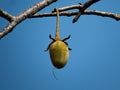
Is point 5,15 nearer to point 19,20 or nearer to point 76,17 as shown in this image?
point 19,20

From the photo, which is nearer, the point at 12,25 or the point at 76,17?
the point at 12,25

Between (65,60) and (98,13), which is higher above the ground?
(98,13)

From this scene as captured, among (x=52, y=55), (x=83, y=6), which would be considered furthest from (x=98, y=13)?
(x=52, y=55)

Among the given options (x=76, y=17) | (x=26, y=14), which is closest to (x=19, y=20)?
(x=26, y=14)

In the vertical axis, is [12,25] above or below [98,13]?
below

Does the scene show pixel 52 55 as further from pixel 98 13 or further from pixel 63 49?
pixel 98 13

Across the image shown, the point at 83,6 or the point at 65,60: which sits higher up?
the point at 83,6

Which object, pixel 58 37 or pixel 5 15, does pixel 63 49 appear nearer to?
pixel 58 37
